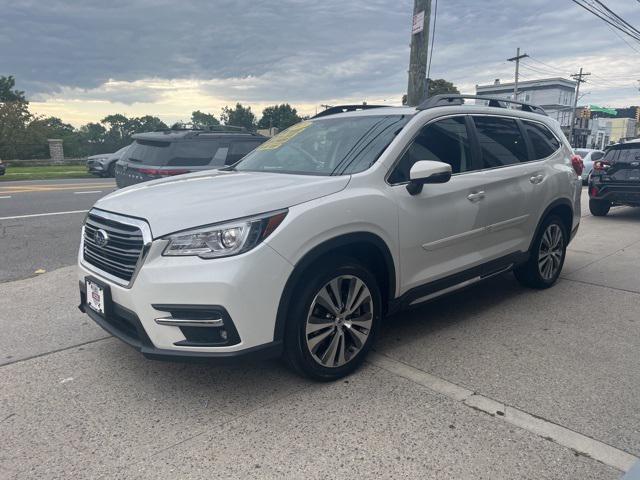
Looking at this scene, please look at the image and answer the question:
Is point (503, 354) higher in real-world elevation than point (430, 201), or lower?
lower

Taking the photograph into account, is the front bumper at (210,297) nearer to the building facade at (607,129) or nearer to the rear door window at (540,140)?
the rear door window at (540,140)

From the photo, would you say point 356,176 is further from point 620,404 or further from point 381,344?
point 620,404

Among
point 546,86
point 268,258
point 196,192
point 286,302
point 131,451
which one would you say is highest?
point 546,86

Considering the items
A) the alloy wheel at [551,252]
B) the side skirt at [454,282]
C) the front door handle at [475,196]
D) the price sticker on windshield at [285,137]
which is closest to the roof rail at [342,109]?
the price sticker on windshield at [285,137]

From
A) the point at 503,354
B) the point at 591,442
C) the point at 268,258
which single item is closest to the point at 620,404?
the point at 591,442

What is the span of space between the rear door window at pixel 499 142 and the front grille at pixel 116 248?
2.89m

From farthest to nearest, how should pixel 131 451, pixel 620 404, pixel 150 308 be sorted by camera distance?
pixel 620 404 → pixel 150 308 → pixel 131 451

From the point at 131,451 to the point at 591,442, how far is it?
2403 millimetres

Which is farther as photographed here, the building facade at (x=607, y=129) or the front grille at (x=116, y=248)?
the building facade at (x=607, y=129)

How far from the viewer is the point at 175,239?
9.28ft

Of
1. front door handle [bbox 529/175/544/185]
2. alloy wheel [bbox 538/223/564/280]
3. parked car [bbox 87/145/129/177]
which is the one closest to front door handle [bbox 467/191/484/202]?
front door handle [bbox 529/175/544/185]

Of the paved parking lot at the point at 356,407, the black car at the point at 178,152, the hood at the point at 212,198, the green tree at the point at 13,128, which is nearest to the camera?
the paved parking lot at the point at 356,407

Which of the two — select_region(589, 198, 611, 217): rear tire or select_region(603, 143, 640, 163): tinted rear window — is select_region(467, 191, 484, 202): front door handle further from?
select_region(589, 198, 611, 217): rear tire

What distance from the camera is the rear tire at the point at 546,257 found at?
5133 millimetres
